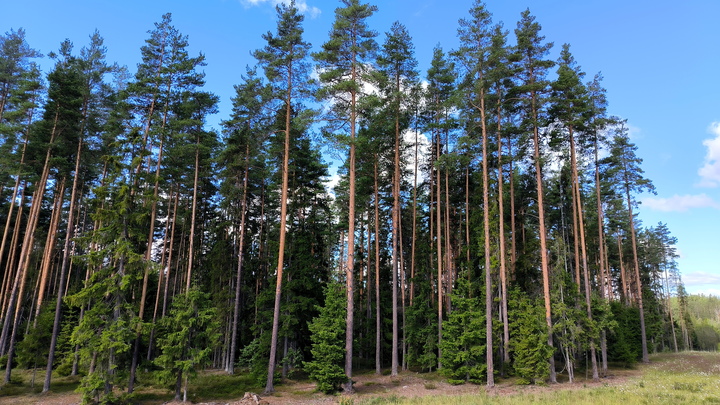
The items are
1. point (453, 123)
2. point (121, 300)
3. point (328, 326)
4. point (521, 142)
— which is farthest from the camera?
point (453, 123)

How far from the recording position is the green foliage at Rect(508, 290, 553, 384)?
1814 cm

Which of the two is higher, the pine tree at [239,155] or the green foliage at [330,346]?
the pine tree at [239,155]

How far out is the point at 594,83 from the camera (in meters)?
25.0

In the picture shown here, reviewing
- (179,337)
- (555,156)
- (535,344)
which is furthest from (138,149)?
(555,156)

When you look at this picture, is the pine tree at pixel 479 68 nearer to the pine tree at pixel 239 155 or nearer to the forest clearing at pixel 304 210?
the forest clearing at pixel 304 210

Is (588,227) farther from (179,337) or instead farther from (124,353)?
(124,353)

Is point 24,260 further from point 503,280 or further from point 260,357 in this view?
point 503,280

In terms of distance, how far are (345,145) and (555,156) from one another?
49.4 feet

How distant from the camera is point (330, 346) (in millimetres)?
16641

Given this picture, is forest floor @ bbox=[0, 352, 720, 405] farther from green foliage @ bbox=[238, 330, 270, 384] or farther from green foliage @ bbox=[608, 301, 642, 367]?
green foliage @ bbox=[608, 301, 642, 367]

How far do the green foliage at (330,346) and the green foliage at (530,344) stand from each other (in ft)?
31.2

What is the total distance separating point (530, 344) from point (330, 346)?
10.6m

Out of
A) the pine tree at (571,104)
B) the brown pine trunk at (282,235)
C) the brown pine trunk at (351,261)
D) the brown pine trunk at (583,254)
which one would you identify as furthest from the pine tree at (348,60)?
the brown pine trunk at (583,254)

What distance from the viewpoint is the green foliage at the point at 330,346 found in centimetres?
1648
